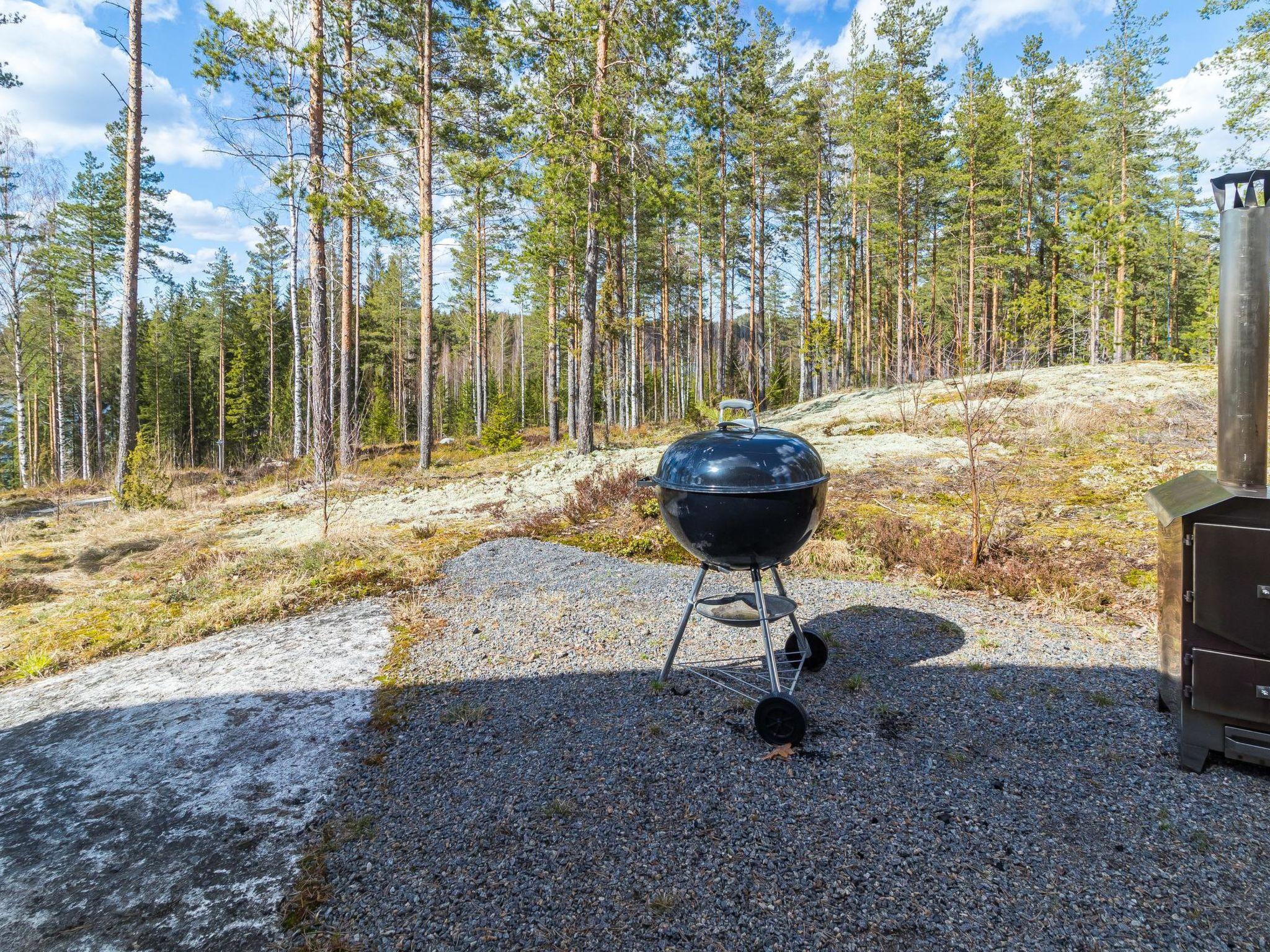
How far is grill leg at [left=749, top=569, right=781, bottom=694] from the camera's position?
314 centimetres

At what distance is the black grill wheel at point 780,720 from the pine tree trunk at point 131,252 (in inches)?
595

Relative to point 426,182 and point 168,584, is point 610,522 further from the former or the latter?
point 426,182

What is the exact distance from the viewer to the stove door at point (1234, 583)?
2695 mm

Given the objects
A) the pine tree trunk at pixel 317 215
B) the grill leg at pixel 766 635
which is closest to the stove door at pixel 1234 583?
the grill leg at pixel 766 635

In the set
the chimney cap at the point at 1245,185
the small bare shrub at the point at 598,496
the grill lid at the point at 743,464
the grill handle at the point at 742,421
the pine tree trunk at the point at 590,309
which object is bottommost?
the small bare shrub at the point at 598,496

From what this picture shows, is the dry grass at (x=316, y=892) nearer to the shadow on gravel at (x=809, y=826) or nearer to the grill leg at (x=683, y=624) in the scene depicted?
the shadow on gravel at (x=809, y=826)

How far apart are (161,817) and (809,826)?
3.08 metres

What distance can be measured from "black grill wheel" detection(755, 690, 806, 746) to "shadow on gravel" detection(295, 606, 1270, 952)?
124 millimetres

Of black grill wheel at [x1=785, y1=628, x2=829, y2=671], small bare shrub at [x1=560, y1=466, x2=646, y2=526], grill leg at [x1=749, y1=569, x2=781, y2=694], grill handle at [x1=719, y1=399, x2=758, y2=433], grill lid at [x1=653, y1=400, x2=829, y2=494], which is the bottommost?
black grill wheel at [x1=785, y1=628, x2=829, y2=671]

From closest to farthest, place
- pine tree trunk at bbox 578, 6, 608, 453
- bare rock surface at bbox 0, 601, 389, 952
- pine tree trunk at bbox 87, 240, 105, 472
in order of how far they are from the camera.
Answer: bare rock surface at bbox 0, 601, 389, 952, pine tree trunk at bbox 578, 6, 608, 453, pine tree trunk at bbox 87, 240, 105, 472

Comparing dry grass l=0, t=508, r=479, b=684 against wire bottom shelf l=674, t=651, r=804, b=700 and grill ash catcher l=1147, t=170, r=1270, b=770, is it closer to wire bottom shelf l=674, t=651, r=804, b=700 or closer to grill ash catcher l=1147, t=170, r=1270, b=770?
wire bottom shelf l=674, t=651, r=804, b=700

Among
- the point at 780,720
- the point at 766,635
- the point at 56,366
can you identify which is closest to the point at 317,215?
the point at 766,635

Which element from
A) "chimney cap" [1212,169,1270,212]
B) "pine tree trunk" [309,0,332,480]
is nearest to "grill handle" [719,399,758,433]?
"chimney cap" [1212,169,1270,212]

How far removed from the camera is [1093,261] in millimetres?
23062
